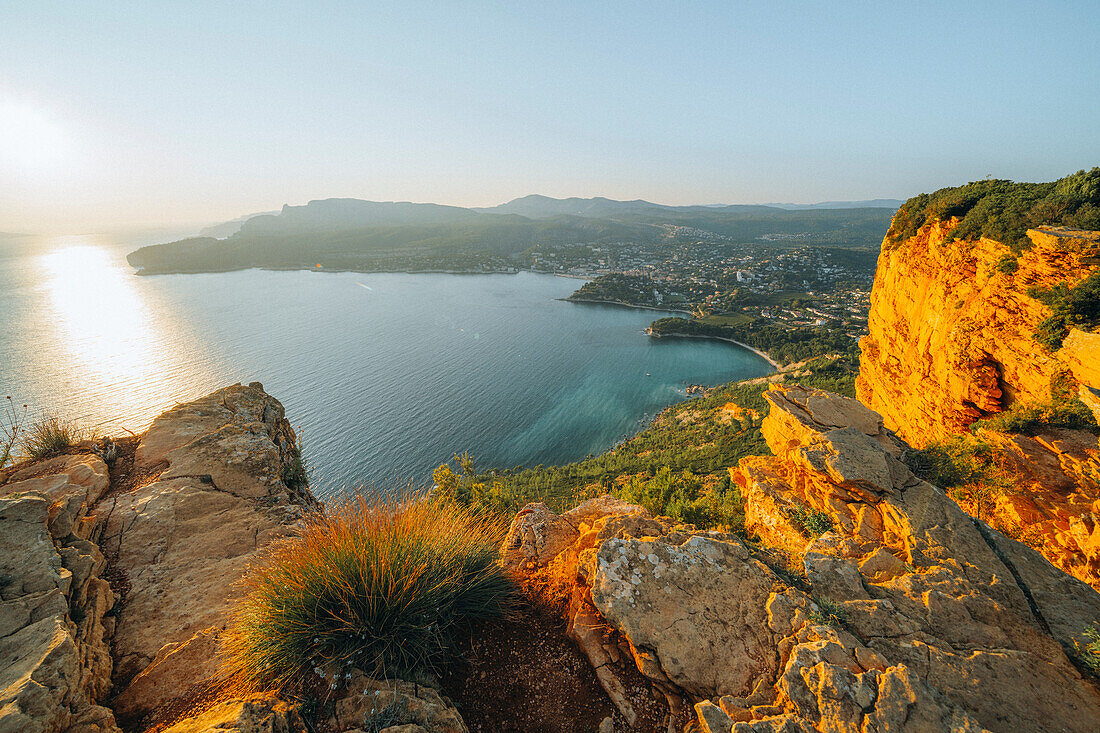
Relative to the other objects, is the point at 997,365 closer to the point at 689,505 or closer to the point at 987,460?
the point at 987,460

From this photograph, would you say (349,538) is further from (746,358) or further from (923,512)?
(746,358)

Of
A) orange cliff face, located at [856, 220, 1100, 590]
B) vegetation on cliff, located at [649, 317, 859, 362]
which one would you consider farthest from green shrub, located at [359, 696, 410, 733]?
vegetation on cliff, located at [649, 317, 859, 362]

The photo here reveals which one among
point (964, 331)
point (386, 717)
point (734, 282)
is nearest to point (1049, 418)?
point (964, 331)

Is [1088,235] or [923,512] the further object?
[1088,235]

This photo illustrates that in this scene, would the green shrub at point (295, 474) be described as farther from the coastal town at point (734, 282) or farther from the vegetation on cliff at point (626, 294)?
the vegetation on cliff at point (626, 294)

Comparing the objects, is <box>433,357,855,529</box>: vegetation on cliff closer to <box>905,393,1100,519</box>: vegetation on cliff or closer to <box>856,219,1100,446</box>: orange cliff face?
<box>905,393,1100,519</box>: vegetation on cliff

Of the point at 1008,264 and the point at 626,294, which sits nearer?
the point at 1008,264

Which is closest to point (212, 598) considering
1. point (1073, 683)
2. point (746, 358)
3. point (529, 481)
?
point (1073, 683)
